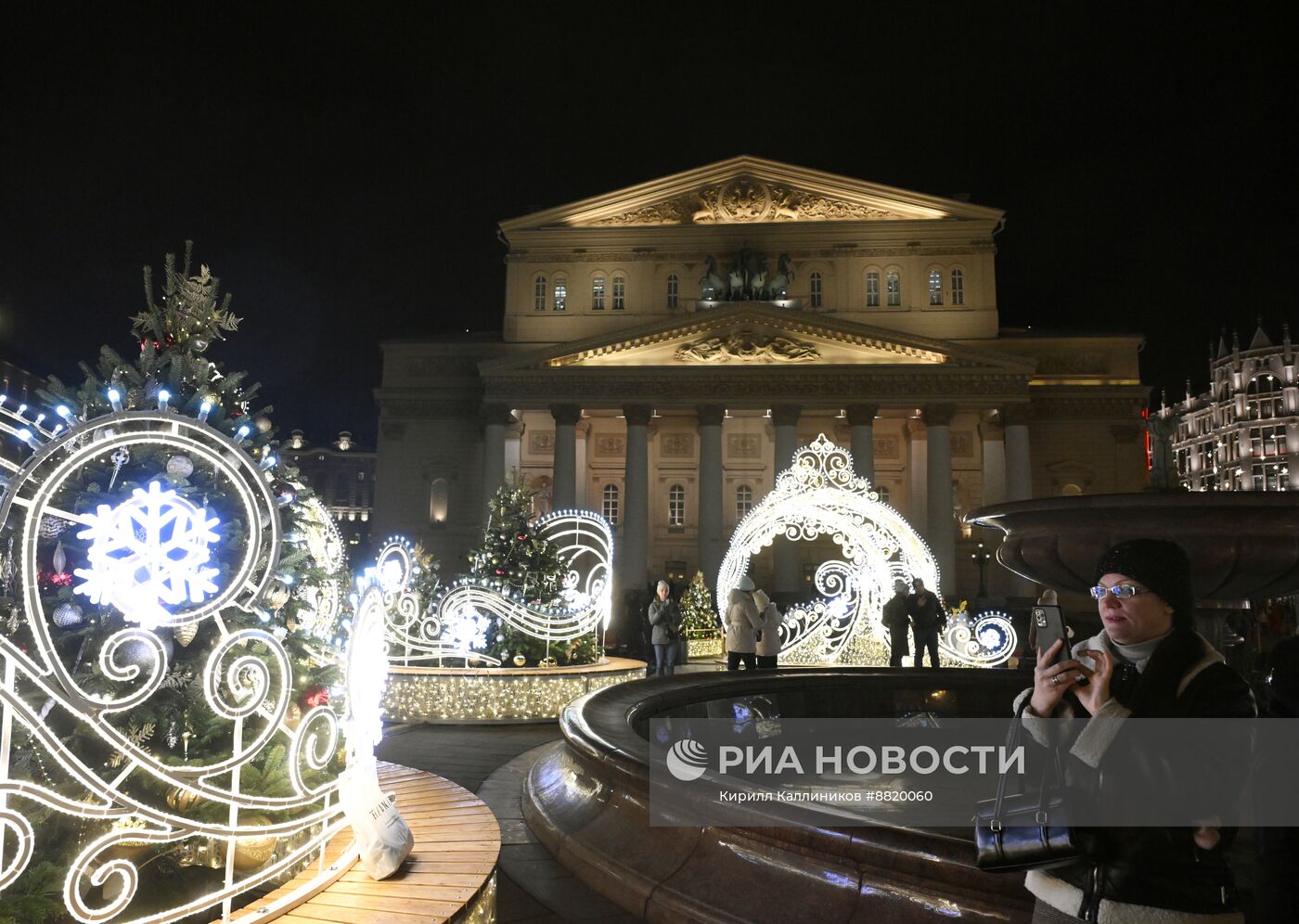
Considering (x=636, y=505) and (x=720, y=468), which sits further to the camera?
(x=720, y=468)

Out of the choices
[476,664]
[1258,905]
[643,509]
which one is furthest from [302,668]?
[643,509]

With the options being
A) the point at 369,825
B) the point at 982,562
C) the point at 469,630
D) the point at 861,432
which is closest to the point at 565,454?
the point at 861,432

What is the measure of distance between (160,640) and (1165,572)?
2.67 metres

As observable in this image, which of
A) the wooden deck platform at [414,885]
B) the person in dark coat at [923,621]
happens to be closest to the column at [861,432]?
the person in dark coat at [923,621]

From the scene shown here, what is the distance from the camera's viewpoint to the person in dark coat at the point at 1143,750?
172 centimetres

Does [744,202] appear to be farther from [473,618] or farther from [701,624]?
[473,618]

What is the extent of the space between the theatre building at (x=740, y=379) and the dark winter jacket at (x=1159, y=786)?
1102 inches

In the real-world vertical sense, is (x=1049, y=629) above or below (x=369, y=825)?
above

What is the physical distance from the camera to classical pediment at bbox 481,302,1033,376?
3112 centimetres

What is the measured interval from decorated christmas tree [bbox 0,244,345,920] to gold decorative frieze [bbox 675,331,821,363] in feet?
92.6

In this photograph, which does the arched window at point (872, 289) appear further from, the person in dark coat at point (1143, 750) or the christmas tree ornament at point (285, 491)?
the person in dark coat at point (1143, 750)

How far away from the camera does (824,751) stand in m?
7.43

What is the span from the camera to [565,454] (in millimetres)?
31469

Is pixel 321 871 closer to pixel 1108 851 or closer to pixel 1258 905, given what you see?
pixel 1108 851
